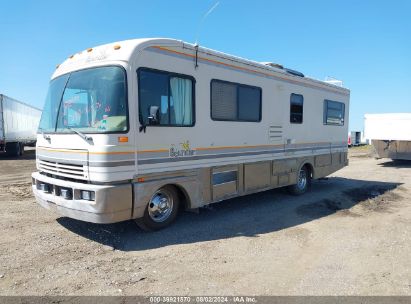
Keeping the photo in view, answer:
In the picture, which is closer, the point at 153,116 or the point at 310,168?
the point at 153,116

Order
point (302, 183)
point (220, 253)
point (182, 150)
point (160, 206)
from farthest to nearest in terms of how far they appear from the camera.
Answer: point (302, 183)
point (182, 150)
point (160, 206)
point (220, 253)

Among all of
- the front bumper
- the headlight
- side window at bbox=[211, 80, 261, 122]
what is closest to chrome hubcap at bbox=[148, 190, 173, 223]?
the front bumper

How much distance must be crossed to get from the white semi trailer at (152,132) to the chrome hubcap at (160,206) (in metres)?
0.02

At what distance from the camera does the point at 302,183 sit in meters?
9.98

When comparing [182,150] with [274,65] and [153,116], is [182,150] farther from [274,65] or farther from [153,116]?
[274,65]

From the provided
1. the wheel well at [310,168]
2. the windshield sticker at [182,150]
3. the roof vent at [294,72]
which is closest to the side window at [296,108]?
the roof vent at [294,72]

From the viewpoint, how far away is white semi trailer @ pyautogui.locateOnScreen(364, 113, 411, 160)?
1709 centimetres

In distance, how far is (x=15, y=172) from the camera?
14.3 metres

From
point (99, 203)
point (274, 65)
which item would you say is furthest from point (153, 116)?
point (274, 65)

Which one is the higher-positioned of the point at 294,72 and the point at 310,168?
the point at 294,72

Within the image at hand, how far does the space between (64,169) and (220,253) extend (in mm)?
2774

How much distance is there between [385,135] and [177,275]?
16232 millimetres

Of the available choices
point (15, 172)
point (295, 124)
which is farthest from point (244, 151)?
point (15, 172)

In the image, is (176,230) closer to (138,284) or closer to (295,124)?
(138,284)
